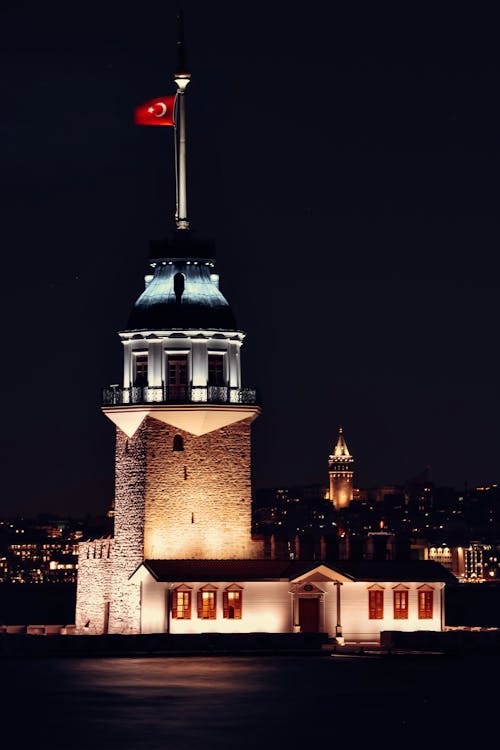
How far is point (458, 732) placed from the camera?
77188 mm

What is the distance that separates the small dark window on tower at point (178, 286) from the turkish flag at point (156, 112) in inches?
218

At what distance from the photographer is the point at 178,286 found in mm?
106250

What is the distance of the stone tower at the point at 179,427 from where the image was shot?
10500 cm

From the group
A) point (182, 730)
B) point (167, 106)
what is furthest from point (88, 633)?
point (182, 730)

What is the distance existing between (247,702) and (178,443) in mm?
23659

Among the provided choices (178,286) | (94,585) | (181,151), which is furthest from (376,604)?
(181,151)

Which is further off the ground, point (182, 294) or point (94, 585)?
point (182, 294)

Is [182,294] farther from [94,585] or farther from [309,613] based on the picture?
[309,613]

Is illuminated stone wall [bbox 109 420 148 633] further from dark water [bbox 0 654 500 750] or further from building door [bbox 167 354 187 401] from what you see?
dark water [bbox 0 654 500 750]

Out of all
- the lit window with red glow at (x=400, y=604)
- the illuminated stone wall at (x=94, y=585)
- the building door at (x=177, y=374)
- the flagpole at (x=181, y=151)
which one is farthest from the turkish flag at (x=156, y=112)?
the lit window with red glow at (x=400, y=604)

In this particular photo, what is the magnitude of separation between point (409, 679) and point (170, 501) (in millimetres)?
17429

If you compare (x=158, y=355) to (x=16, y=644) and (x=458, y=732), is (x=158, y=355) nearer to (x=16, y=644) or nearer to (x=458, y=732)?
(x=16, y=644)

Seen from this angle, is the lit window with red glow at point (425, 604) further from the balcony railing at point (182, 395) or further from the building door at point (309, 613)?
the balcony railing at point (182, 395)

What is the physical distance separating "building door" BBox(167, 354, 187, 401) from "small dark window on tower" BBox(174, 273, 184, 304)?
2.04 meters
